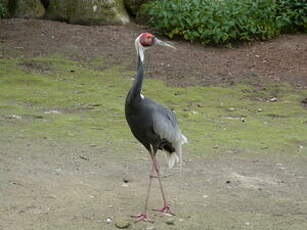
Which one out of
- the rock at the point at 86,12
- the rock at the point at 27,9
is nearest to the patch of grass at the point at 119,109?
the rock at the point at 86,12

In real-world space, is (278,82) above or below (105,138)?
below

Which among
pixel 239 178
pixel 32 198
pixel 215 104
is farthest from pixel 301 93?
pixel 32 198

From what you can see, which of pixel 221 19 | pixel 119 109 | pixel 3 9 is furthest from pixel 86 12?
pixel 119 109

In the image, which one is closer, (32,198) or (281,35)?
(32,198)

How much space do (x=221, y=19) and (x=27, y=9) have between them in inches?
181

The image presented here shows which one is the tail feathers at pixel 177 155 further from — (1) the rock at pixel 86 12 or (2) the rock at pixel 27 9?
(2) the rock at pixel 27 9

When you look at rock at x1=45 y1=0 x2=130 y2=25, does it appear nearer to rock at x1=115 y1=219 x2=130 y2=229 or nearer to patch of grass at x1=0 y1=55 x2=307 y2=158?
patch of grass at x1=0 y1=55 x2=307 y2=158

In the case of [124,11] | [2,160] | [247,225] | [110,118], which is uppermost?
[247,225]

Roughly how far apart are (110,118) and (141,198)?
3207 mm

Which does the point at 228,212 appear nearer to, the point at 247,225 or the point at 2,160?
the point at 247,225

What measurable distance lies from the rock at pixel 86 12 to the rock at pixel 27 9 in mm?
233

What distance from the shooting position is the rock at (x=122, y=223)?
526 centimetres

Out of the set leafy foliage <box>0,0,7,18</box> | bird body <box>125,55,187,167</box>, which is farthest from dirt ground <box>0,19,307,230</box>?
leafy foliage <box>0,0,7,18</box>

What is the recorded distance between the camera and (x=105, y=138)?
797 cm
